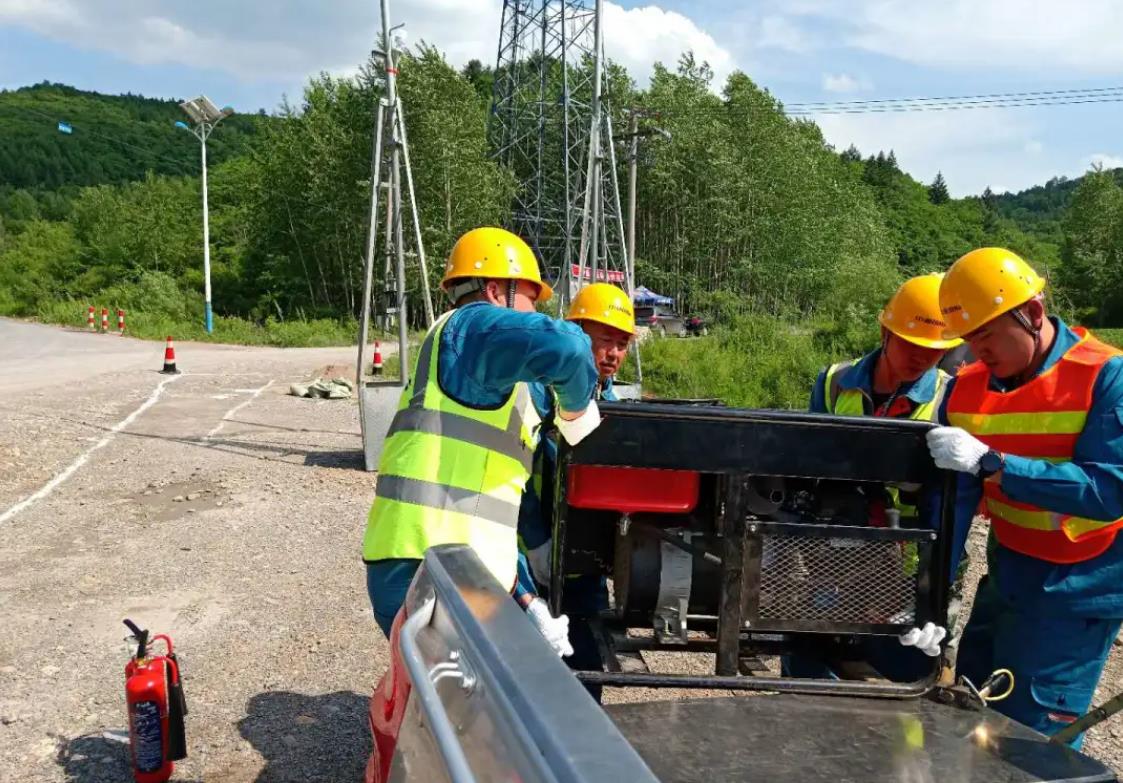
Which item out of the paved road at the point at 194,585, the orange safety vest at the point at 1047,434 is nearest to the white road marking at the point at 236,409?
the paved road at the point at 194,585

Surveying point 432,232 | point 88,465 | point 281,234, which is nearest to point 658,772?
point 88,465

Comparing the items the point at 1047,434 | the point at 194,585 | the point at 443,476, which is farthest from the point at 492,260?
the point at 194,585

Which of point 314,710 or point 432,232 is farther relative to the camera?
point 432,232

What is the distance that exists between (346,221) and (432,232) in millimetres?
5771

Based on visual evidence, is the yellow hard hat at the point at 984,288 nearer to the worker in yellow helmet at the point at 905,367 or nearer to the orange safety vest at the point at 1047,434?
the orange safety vest at the point at 1047,434

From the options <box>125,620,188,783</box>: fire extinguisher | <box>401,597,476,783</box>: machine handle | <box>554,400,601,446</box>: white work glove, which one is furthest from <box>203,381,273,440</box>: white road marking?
<box>401,597,476,783</box>: machine handle

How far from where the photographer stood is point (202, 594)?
5.49 meters

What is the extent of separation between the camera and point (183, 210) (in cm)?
4700

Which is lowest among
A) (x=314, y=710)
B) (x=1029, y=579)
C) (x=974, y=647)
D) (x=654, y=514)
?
(x=314, y=710)

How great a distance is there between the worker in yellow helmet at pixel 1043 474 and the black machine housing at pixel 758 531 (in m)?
0.32

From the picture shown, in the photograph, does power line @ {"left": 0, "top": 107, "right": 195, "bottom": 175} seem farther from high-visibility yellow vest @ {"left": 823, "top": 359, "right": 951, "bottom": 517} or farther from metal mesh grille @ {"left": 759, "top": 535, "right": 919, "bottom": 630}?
metal mesh grille @ {"left": 759, "top": 535, "right": 919, "bottom": 630}

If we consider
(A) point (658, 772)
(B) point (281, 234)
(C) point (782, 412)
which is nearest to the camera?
(A) point (658, 772)

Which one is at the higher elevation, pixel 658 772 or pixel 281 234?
pixel 281 234

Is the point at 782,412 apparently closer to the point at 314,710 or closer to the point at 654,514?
the point at 654,514
